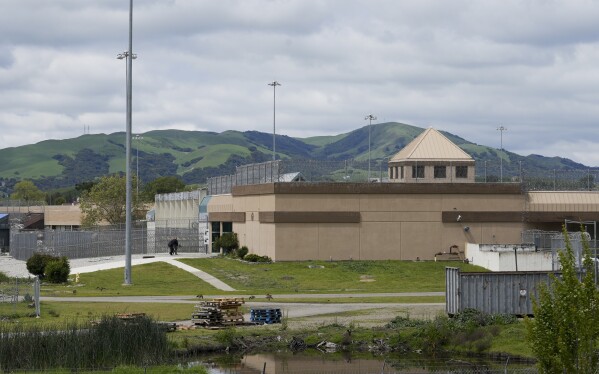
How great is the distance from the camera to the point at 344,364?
41.5 metres

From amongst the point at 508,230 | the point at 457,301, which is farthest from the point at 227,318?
the point at 508,230

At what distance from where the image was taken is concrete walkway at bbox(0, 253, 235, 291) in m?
77.5

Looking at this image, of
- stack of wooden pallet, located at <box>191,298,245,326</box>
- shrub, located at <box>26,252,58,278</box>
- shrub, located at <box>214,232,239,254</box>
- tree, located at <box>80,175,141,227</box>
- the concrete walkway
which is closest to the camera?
stack of wooden pallet, located at <box>191,298,245,326</box>

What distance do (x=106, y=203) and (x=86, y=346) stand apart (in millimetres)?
118214

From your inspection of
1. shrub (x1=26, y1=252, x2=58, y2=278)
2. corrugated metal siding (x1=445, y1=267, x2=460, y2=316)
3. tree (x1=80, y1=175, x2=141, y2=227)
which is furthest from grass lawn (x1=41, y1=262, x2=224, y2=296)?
tree (x1=80, y1=175, x2=141, y2=227)

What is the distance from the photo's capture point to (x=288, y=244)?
8350cm

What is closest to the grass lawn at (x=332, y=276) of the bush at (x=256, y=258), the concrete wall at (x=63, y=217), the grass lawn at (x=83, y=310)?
→ the bush at (x=256, y=258)

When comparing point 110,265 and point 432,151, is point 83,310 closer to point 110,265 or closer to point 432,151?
point 110,265

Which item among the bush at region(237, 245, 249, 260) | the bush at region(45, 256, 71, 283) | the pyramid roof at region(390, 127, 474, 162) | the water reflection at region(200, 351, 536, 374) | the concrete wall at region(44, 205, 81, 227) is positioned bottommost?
the water reflection at region(200, 351, 536, 374)

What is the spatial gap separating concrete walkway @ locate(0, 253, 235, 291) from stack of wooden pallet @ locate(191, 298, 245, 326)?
21205 millimetres

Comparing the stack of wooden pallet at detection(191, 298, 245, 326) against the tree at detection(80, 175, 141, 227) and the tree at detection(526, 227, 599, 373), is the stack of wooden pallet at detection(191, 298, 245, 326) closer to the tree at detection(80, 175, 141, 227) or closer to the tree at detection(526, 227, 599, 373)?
the tree at detection(526, 227, 599, 373)

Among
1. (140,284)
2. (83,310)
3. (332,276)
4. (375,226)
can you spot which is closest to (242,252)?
(375,226)

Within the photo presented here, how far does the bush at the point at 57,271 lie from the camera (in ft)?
242

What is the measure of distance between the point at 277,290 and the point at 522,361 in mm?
29923
